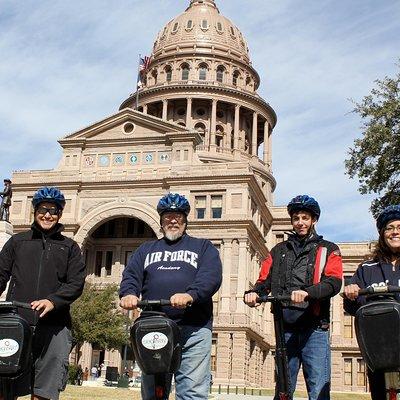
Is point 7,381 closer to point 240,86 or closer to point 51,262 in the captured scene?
point 51,262

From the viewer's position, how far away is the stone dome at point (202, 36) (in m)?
81.0

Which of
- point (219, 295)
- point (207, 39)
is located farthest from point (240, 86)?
point (219, 295)

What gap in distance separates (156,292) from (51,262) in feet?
3.76

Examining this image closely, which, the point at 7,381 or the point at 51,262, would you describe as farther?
the point at 51,262

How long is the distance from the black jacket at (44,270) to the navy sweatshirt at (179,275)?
22.1 inches

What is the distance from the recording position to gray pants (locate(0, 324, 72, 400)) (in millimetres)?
6918

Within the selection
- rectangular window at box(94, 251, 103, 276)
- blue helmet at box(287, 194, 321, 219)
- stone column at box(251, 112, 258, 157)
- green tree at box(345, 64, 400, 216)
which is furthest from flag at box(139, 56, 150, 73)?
blue helmet at box(287, 194, 321, 219)

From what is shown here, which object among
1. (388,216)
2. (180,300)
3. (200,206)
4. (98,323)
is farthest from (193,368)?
(200,206)

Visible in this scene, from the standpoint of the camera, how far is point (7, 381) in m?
6.50

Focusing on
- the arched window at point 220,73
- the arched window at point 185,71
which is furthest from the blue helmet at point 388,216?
the arched window at point 220,73

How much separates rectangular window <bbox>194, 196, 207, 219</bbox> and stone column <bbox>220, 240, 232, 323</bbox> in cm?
295

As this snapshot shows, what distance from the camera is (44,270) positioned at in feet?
24.0

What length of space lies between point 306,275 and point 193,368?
165cm

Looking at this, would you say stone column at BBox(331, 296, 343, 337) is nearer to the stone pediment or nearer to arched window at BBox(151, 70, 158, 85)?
the stone pediment
